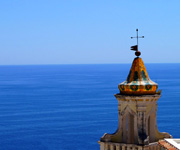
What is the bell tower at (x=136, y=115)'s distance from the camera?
55.3 feet

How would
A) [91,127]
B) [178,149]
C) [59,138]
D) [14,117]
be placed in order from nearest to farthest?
[178,149], [59,138], [91,127], [14,117]

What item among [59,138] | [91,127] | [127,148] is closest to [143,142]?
[127,148]

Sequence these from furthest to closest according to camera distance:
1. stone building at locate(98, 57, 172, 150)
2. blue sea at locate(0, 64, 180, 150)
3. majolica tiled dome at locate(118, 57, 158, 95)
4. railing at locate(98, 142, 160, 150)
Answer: blue sea at locate(0, 64, 180, 150) < majolica tiled dome at locate(118, 57, 158, 95) < stone building at locate(98, 57, 172, 150) < railing at locate(98, 142, 160, 150)

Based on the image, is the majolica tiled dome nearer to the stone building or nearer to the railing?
the stone building

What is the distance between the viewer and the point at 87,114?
488 ft

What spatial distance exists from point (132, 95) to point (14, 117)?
129904mm

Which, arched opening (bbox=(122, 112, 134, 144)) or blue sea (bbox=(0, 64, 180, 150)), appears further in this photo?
blue sea (bbox=(0, 64, 180, 150))

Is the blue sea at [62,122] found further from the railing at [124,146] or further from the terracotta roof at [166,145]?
the terracotta roof at [166,145]

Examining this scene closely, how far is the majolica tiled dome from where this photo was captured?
17.0 m

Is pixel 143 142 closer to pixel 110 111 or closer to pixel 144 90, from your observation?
pixel 144 90

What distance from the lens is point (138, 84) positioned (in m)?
17.0

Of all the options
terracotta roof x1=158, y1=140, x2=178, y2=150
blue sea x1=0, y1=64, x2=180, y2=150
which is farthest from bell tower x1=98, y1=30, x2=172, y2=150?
blue sea x1=0, y1=64, x2=180, y2=150

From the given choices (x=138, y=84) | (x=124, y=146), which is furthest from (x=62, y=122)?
(x=124, y=146)

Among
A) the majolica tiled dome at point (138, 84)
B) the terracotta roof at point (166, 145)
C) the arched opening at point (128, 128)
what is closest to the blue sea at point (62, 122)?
the arched opening at point (128, 128)
